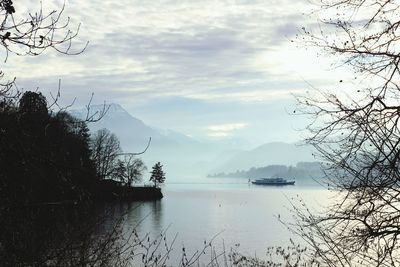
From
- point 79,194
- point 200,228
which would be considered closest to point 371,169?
point 79,194

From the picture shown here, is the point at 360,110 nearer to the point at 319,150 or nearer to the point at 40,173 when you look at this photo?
the point at 319,150

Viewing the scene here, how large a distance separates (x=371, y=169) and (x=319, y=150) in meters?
0.90

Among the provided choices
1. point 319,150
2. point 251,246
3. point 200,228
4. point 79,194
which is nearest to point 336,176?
point 319,150

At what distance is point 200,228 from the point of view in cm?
5675

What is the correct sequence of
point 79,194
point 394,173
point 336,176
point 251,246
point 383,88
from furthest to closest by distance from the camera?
point 251,246 < point 336,176 < point 383,88 < point 394,173 < point 79,194

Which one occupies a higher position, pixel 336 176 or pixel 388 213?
pixel 336 176

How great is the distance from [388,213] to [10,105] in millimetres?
5231

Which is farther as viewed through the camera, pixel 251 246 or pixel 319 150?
pixel 251 246

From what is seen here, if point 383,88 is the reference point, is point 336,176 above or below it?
below

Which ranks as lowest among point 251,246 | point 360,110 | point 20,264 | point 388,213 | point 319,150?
point 251,246

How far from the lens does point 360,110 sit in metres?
6.87

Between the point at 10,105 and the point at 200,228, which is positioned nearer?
the point at 10,105

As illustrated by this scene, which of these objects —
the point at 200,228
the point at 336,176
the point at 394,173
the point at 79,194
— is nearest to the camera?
A: the point at 79,194

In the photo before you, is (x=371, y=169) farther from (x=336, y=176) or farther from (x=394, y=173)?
(x=336, y=176)
